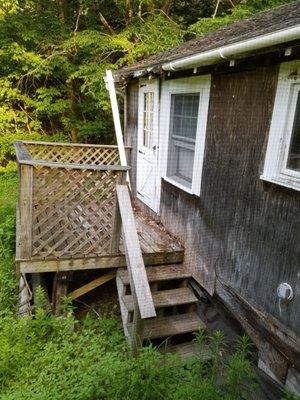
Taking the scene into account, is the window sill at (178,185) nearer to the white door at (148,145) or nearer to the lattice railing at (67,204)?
the white door at (148,145)

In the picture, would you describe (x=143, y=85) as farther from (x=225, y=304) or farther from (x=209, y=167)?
(x=225, y=304)

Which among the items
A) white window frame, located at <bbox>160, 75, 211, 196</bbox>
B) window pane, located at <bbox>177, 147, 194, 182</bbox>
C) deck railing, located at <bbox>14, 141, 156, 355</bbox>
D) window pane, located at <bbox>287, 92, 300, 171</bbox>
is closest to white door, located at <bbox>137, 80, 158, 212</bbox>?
white window frame, located at <bbox>160, 75, 211, 196</bbox>

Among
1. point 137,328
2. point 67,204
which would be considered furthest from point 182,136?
point 137,328

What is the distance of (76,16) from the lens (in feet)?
37.4

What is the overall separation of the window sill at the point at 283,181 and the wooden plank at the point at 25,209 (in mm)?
2474

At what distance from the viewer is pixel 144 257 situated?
173 inches

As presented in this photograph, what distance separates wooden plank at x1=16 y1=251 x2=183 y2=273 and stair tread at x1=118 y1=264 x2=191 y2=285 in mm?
88

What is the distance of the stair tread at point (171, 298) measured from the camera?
3947mm

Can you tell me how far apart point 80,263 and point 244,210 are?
2.07 m

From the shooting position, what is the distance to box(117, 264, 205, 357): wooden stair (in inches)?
148

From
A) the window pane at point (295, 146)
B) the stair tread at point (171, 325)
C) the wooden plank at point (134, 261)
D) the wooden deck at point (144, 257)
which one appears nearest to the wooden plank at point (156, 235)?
the wooden deck at point (144, 257)

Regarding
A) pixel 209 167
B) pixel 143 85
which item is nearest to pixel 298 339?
pixel 209 167

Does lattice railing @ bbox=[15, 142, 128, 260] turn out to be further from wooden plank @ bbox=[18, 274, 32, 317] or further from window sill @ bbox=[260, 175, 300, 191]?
window sill @ bbox=[260, 175, 300, 191]

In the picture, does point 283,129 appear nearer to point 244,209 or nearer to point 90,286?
point 244,209
